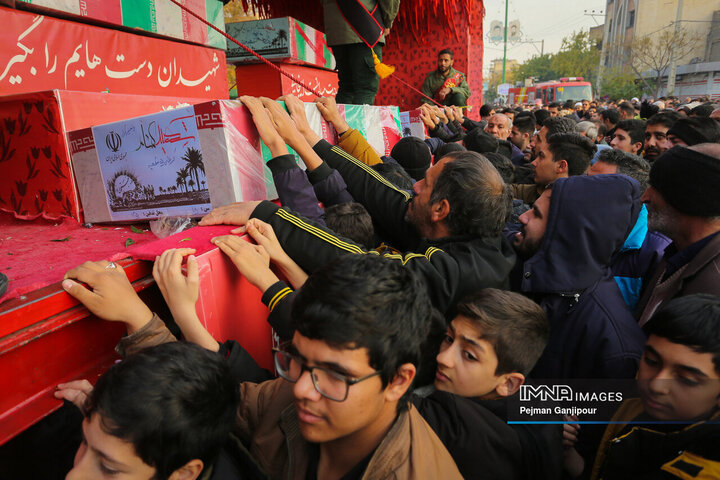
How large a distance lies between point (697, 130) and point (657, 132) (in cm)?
129

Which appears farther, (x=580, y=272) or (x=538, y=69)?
(x=538, y=69)

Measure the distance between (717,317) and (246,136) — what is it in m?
1.66

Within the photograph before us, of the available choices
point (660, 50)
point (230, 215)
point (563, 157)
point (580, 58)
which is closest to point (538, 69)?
point (580, 58)

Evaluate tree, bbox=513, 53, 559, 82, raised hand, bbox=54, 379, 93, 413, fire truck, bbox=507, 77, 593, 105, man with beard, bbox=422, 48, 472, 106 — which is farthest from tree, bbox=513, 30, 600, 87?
raised hand, bbox=54, 379, 93, 413

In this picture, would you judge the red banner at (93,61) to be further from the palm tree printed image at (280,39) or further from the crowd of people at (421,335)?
the crowd of people at (421,335)

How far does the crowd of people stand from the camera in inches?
38.4

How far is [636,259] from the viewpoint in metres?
2.24

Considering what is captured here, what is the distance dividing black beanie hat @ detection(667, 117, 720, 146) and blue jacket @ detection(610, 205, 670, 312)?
1.94 metres

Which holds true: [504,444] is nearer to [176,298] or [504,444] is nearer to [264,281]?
[264,281]

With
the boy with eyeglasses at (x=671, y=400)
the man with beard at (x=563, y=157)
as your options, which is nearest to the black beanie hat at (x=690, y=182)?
the boy with eyeglasses at (x=671, y=400)

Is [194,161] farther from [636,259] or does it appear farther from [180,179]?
[636,259]

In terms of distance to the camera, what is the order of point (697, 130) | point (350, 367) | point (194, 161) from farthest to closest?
point (697, 130) < point (194, 161) < point (350, 367)

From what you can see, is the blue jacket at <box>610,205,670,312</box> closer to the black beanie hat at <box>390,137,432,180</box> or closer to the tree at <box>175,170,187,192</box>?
the black beanie hat at <box>390,137,432,180</box>

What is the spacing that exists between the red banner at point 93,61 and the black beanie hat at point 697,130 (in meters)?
3.94
